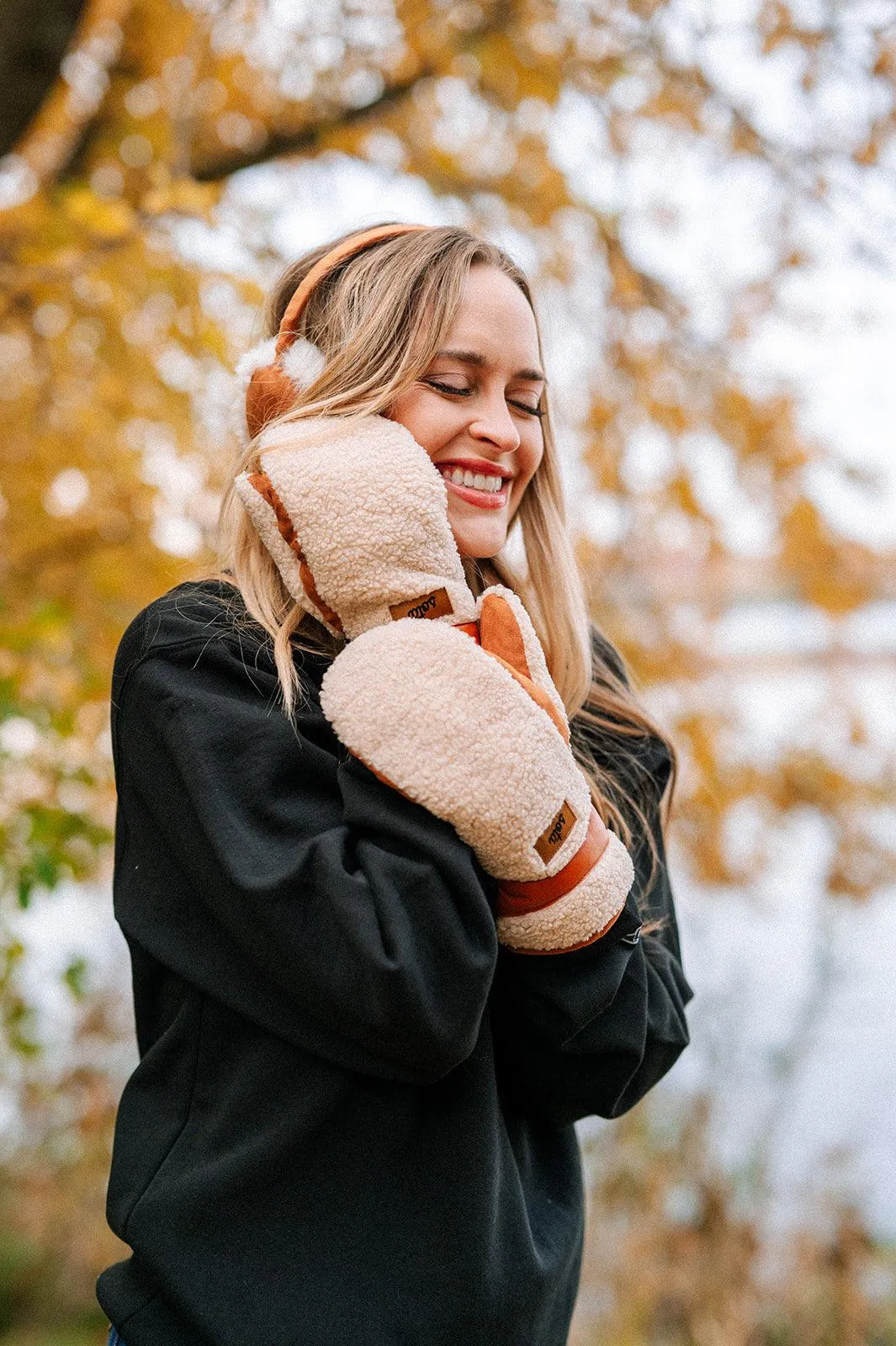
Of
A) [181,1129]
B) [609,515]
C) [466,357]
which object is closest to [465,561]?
[466,357]

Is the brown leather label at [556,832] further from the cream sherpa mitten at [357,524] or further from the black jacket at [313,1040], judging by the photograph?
the cream sherpa mitten at [357,524]

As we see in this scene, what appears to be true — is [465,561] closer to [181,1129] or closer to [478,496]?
[478,496]

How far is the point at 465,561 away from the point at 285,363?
1.11 ft

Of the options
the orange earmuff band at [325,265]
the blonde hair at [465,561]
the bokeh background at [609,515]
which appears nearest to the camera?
the blonde hair at [465,561]

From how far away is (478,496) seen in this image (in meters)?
1.47

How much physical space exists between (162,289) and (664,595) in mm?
1706

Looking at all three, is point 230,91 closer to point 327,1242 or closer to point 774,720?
point 774,720

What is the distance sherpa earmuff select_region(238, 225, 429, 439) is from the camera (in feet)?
4.90

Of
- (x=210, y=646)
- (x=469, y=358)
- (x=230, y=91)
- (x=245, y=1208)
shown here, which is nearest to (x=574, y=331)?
(x=230, y=91)

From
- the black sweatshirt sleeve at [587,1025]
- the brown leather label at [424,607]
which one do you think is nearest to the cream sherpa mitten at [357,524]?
the brown leather label at [424,607]

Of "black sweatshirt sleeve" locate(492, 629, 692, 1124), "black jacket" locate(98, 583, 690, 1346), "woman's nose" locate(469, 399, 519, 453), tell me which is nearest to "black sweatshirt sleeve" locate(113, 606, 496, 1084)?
"black jacket" locate(98, 583, 690, 1346)

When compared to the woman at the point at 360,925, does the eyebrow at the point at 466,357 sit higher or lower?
higher

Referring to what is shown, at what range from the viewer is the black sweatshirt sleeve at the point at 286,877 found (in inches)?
44.9

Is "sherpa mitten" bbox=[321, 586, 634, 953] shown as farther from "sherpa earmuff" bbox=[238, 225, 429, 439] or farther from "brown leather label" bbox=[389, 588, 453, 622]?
"sherpa earmuff" bbox=[238, 225, 429, 439]
